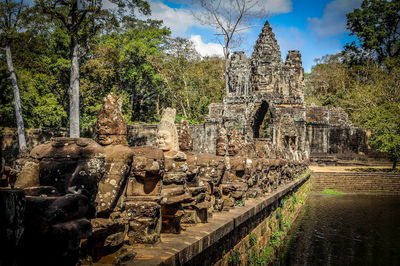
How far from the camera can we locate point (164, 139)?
419 centimetres

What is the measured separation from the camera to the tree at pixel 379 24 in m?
42.6

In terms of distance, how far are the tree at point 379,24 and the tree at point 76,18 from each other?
3421 cm

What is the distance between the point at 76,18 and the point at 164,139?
45.7 ft

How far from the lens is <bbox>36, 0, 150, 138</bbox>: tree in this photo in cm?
1577

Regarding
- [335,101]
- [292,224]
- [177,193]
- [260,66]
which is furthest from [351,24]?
[177,193]

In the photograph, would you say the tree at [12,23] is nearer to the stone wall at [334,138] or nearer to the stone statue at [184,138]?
the stone statue at [184,138]

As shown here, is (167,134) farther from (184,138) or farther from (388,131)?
(388,131)

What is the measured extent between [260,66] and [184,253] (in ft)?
84.9

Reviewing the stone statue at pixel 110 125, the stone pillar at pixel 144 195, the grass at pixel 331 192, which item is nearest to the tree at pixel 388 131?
the grass at pixel 331 192

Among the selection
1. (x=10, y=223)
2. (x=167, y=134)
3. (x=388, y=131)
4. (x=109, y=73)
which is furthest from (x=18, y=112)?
(x=388, y=131)

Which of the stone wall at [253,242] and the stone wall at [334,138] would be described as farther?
the stone wall at [334,138]

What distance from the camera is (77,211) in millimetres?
1856

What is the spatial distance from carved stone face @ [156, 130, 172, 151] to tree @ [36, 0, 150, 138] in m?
11.9

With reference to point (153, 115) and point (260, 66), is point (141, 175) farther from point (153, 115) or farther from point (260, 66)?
point (153, 115)
